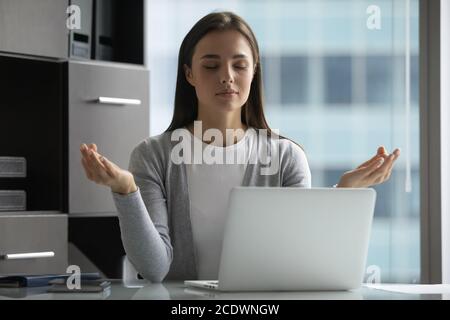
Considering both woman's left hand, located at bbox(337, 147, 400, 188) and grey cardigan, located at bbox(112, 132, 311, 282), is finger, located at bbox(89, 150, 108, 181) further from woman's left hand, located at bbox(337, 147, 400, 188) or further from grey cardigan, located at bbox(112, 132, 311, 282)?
woman's left hand, located at bbox(337, 147, 400, 188)

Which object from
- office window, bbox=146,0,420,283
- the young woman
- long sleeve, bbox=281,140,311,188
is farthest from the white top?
office window, bbox=146,0,420,283

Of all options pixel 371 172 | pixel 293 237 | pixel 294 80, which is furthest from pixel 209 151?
pixel 294 80

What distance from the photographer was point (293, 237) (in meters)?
1.47

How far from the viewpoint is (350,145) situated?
3.38 m

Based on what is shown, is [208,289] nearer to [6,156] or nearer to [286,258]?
[286,258]

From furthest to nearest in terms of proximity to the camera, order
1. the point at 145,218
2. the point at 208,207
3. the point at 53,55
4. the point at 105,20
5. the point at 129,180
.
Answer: the point at 105,20, the point at 53,55, the point at 208,207, the point at 145,218, the point at 129,180

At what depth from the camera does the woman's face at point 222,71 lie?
205 centimetres

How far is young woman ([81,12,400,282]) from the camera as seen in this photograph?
2037mm

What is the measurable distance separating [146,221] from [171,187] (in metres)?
0.31

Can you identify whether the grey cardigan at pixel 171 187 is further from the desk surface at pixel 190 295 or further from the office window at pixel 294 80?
the office window at pixel 294 80

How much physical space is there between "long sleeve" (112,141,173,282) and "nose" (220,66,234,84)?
27 centimetres

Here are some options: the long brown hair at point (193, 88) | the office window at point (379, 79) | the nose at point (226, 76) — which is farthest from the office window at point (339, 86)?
the nose at point (226, 76)
